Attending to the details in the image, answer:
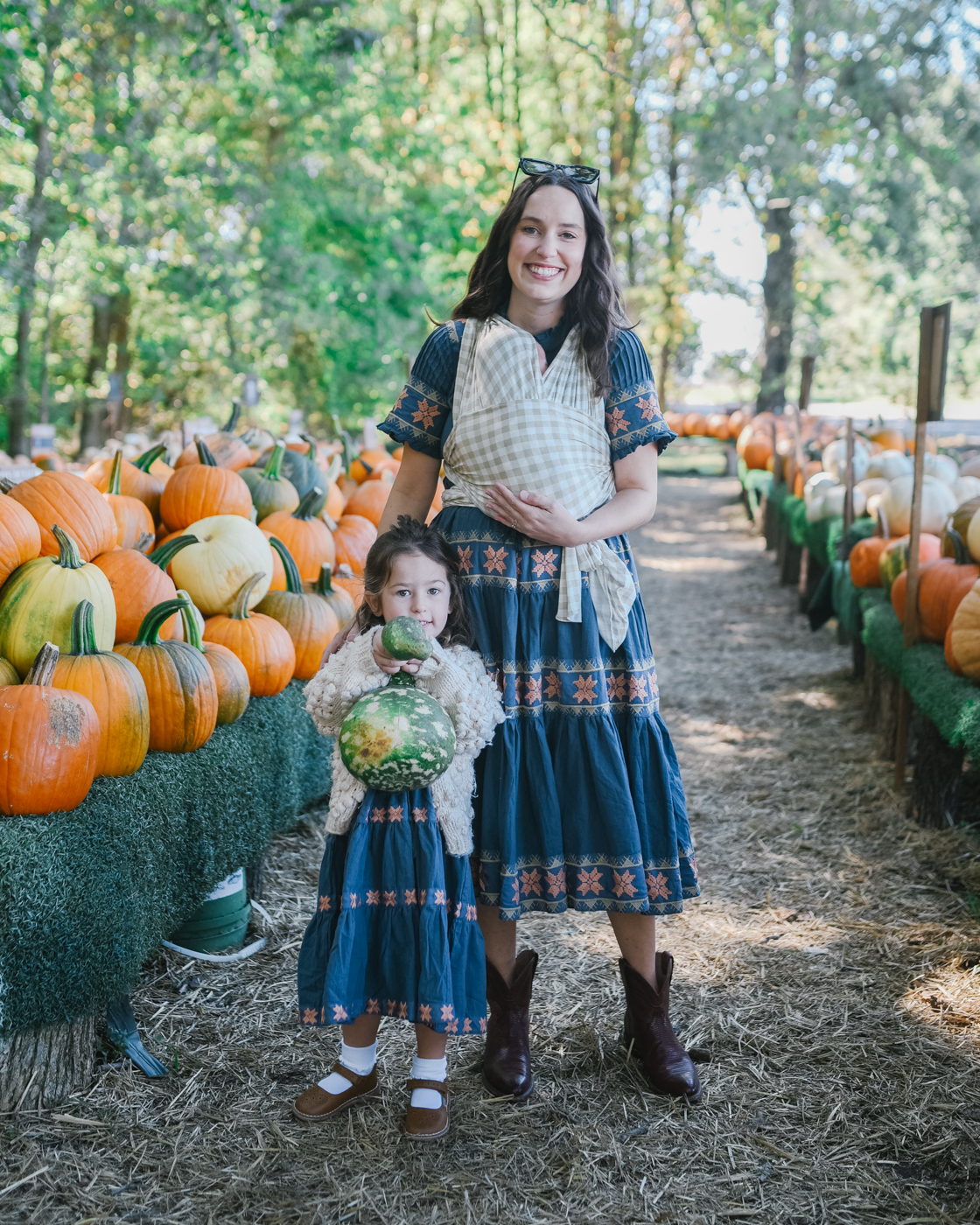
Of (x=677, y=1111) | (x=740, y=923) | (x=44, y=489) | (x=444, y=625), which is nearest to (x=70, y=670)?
(x=44, y=489)

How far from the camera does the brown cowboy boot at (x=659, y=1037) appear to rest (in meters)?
2.28

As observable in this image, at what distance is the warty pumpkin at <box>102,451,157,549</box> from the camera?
3477 mm

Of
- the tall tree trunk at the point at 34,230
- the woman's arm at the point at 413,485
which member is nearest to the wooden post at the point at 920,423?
the woman's arm at the point at 413,485

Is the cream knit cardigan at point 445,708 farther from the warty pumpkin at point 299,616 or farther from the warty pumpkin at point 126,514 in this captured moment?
the warty pumpkin at point 126,514

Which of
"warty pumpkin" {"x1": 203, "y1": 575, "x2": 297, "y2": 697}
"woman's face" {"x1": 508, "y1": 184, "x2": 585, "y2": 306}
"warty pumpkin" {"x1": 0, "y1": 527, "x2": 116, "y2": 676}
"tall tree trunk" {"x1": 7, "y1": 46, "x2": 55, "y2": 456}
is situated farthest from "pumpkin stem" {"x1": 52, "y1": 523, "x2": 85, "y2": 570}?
"tall tree trunk" {"x1": 7, "y1": 46, "x2": 55, "y2": 456}

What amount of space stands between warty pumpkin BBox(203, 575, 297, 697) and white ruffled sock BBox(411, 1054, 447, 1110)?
1.43m

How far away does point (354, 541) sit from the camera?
4.45 metres

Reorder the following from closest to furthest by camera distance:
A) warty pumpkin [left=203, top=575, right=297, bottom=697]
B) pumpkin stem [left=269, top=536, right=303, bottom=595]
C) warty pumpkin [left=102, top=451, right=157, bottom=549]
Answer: warty pumpkin [left=203, top=575, right=297, bottom=697] < warty pumpkin [left=102, top=451, right=157, bottom=549] < pumpkin stem [left=269, top=536, right=303, bottom=595]

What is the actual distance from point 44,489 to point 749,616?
627 centimetres

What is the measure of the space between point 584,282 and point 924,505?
386 centimetres

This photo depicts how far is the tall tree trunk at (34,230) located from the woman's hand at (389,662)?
7429mm

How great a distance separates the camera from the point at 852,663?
6.26 meters

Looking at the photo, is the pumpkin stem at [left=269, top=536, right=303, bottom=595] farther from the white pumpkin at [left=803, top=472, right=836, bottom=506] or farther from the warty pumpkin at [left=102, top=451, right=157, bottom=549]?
the white pumpkin at [left=803, top=472, right=836, bottom=506]

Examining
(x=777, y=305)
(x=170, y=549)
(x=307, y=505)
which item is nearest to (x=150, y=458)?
(x=307, y=505)
